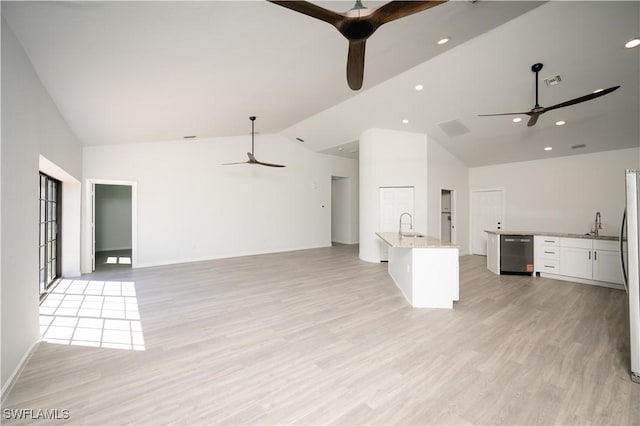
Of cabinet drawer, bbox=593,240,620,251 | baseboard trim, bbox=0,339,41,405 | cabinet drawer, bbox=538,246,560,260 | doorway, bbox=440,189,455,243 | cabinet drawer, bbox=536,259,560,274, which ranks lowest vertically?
baseboard trim, bbox=0,339,41,405

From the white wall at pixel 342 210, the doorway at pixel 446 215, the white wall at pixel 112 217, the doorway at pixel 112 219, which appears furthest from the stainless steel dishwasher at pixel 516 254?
the white wall at pixel 112 217

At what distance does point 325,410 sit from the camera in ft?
5.72

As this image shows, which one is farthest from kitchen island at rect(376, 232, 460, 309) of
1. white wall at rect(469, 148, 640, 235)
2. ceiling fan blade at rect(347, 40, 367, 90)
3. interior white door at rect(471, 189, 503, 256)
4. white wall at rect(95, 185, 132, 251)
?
white wall at rect(95, 185, 132, 251)

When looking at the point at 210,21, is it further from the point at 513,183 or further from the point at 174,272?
the point at 513,183

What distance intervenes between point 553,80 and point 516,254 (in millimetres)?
3237

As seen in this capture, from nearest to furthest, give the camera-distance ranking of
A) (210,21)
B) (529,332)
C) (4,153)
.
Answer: (4,153) < (210,21) < (529,332)

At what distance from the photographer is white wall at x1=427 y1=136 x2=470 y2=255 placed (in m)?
6.71

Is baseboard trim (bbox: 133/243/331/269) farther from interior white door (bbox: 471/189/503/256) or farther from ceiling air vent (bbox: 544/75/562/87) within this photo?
ceiling air vent (bbox: 544/75/562/87)

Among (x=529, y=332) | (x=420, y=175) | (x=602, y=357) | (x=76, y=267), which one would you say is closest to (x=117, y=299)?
(x=76, y=267)

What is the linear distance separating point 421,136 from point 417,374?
570 cm

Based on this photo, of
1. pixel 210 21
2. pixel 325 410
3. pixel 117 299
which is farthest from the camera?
pixel 117 299

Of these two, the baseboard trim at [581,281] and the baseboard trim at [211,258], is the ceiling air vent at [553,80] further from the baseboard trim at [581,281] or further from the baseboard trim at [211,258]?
the baseboard trim at [211,258]

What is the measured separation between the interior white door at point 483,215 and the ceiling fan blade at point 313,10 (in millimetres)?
7442

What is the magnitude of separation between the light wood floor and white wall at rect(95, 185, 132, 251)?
6.08 meters
